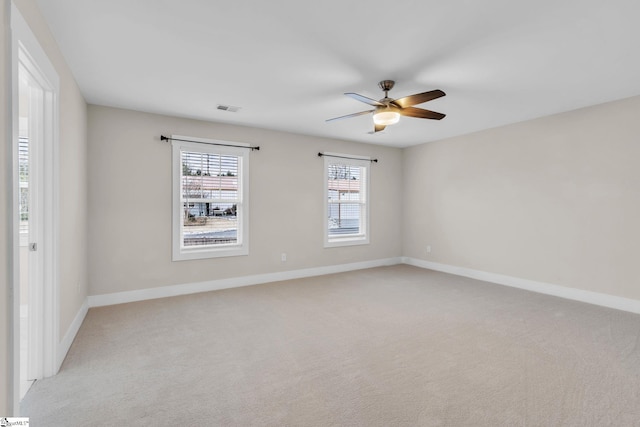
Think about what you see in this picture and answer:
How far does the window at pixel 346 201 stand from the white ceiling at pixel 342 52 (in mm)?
1979

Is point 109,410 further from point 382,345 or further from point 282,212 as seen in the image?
point 282,212

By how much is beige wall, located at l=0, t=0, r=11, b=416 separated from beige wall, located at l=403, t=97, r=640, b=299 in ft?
18.1

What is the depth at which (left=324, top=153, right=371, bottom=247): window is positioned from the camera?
19.3ft

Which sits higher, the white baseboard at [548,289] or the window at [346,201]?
the window at [346,201]

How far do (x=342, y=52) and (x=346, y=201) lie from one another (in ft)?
12.1

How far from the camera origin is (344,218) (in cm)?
616

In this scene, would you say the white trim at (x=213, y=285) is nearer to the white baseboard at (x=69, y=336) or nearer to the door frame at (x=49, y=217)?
the white baseboard at (x=69, y=336)

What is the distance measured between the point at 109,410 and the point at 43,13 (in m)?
2.57

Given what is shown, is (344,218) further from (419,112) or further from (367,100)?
(367,100)

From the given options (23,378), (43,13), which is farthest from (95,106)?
(23,378)

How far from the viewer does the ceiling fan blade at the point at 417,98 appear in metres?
2.75

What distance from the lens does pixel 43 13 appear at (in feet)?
6.84

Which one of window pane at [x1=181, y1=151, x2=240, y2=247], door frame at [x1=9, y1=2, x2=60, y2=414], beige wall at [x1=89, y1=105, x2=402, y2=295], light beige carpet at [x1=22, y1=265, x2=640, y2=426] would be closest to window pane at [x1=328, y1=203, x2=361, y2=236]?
beige wall at [x1=89, y1=105, x2=402, y2=295]

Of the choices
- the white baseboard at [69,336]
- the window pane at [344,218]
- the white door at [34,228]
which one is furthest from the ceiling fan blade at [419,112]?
the white baseboard at [69,336]
